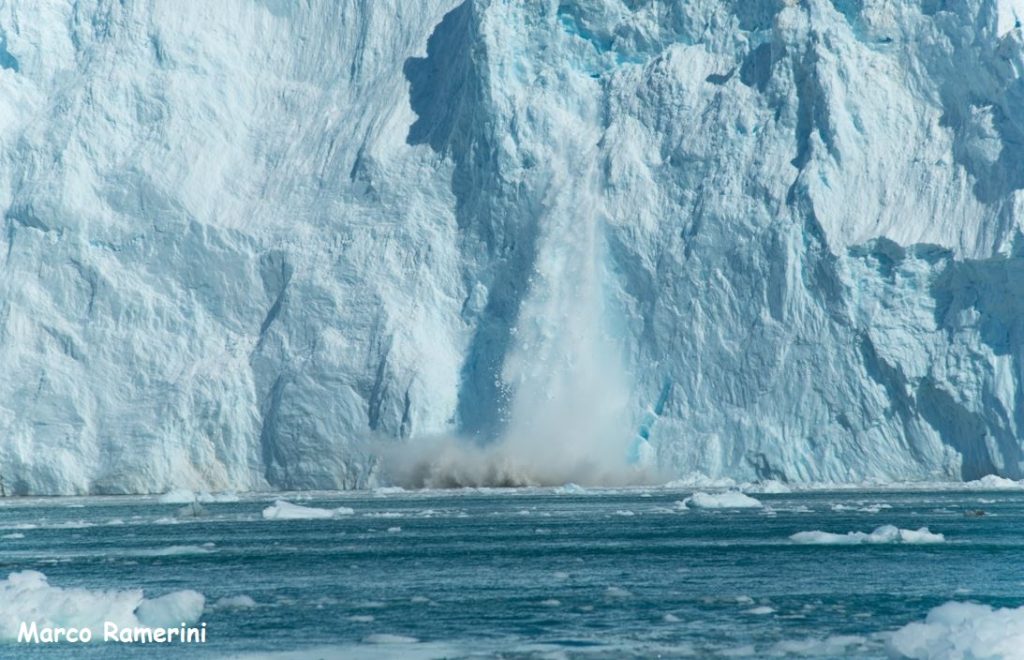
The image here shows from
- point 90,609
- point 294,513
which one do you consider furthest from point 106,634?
point 294,513

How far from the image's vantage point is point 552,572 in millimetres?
28406

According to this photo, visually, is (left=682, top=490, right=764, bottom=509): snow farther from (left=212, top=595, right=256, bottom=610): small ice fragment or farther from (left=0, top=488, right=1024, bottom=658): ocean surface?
(left=212, top=595, right=256, bottom=610): small ice fragment

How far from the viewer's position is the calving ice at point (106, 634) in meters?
21.7

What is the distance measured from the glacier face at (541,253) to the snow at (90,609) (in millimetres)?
31195

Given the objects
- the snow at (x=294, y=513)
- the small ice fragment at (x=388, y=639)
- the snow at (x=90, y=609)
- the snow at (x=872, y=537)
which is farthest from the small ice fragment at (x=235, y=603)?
the snow at (x=294, y=513)

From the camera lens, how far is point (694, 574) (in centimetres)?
2803

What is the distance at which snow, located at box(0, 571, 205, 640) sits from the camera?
2202cm

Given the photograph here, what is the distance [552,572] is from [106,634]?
28.7 ft

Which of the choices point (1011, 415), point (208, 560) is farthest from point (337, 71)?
point (208, 560)

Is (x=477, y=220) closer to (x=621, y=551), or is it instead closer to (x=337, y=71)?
(x=337, y=71)

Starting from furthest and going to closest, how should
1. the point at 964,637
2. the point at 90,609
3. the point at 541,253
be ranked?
1. the point at 541,253
2. the point at 90,609
3. the point at 964,637

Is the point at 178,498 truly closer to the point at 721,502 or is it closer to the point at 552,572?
the point at 721,502

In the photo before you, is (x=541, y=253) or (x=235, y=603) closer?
(x=235, y=603)

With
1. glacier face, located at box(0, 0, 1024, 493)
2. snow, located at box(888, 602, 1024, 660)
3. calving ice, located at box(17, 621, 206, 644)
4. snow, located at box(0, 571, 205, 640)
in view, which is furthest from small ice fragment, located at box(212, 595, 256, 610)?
glacier face, located at box(0, 0, 1024, 493)
